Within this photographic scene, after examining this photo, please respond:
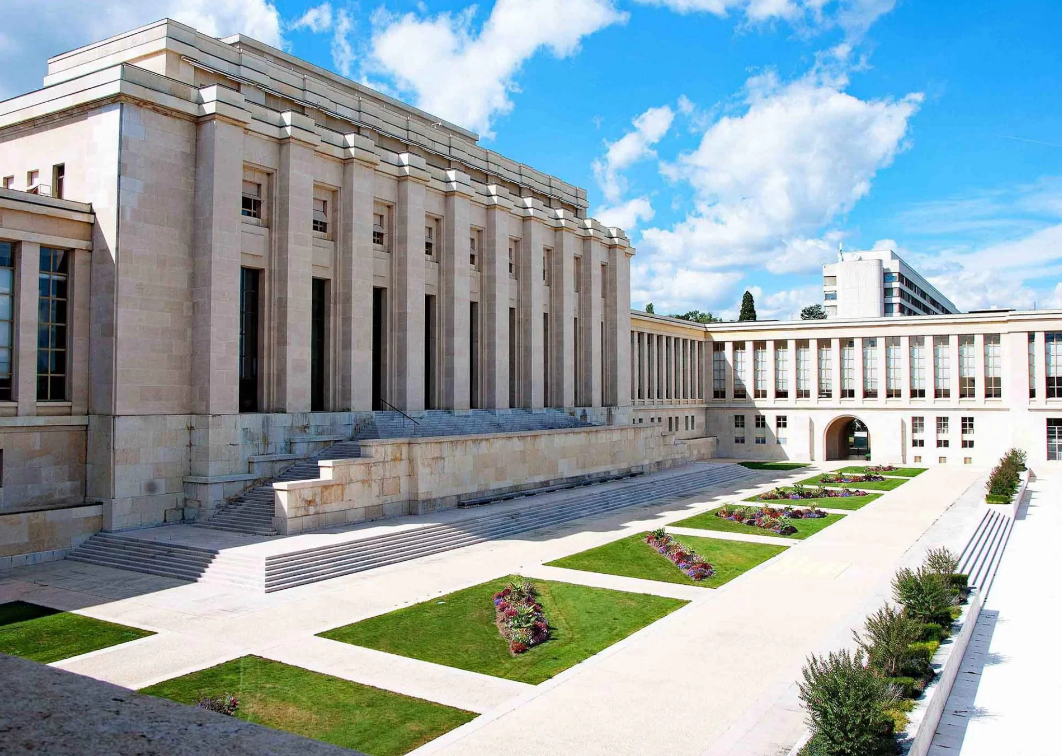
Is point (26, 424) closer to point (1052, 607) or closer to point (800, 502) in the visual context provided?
point (1052, 607)

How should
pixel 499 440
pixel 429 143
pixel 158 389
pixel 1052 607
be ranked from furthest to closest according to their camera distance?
1. pixel 429 143
2. pixel 499 440
3. pixel 158 389
4. pixel 1052 607

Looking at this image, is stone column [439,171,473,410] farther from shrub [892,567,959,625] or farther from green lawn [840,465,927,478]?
green lawn [840,465,927,478]

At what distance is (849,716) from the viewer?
10602 mm

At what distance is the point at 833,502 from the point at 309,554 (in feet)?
92.5

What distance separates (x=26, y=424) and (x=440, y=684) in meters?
18.5

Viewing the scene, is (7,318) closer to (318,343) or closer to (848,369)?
(318,343)

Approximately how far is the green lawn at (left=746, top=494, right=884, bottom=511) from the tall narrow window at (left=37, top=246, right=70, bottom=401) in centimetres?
3091

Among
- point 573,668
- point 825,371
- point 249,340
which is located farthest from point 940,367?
point 573,668

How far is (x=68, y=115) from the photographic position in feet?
93.7

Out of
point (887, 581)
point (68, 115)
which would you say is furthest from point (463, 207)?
point (887, 581)

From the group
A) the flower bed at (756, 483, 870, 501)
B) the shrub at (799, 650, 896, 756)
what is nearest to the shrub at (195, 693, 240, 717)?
the shrub at (799, 650, 896, 756)

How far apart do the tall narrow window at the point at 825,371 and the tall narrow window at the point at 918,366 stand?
20.8ft

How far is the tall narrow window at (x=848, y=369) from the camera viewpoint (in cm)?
6675

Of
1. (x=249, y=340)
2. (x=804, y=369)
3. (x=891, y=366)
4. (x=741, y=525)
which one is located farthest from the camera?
(x=804, y=369)
